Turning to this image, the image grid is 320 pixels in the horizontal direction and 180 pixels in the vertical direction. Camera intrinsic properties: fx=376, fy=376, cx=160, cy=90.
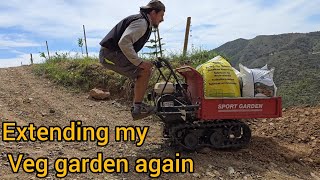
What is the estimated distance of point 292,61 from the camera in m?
14.2

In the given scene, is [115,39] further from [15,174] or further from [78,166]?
[15,174]

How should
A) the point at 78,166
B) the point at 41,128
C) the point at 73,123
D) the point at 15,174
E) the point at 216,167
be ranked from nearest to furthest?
the point at 15,174 < the point at 78,166 < the point at 216,167 < the point at 41,128 < the point at 73,123

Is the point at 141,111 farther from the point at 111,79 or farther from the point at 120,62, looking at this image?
the point at 111,79

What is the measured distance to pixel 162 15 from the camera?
532 cm

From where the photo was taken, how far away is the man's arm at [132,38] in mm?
4902

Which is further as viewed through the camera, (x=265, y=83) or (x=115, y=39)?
(x=265, y=83)

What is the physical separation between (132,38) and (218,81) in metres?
1.62

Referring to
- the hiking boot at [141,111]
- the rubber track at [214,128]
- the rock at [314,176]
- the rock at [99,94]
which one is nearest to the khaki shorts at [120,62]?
the hiking boot at [141,111]

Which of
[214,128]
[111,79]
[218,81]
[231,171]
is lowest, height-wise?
[231,171]

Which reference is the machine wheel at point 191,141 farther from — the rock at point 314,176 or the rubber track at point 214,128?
the rock at point 314,176

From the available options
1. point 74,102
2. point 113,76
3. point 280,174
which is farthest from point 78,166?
point 113,76

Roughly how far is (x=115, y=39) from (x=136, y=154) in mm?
1668

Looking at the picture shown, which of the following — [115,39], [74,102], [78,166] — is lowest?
[78,166]

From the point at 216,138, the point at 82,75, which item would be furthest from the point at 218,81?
the point at 82,75
